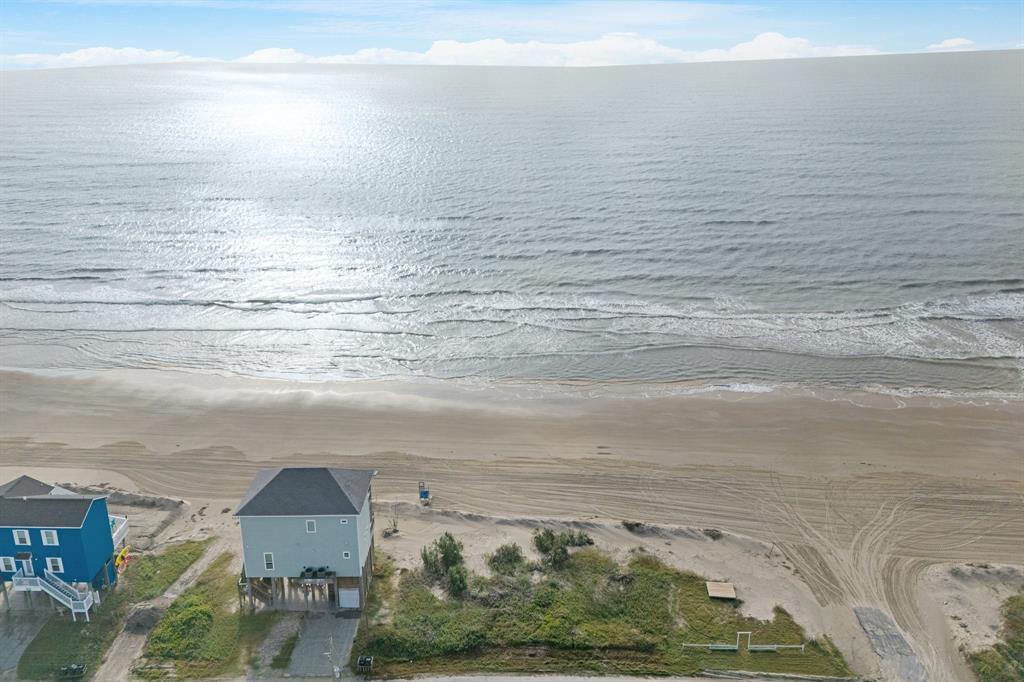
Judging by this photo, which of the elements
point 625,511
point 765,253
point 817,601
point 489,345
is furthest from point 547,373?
point 765,253

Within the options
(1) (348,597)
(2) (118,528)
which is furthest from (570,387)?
(2) (118,528)

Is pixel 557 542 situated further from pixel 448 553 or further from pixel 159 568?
pixel 159 568

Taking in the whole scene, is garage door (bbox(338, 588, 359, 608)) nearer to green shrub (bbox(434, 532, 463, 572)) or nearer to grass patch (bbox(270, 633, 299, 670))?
grass patch (bbox(270, 633, 299, 670))

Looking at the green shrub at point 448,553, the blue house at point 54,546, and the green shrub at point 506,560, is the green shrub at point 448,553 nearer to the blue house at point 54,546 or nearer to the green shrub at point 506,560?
the green shrub at point 506,560

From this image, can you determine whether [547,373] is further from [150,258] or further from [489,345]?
[150,258]

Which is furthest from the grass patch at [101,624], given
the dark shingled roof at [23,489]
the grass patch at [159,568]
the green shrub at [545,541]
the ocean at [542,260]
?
the ocean at [542,260]

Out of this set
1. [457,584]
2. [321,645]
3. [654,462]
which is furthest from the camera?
[654,462]
